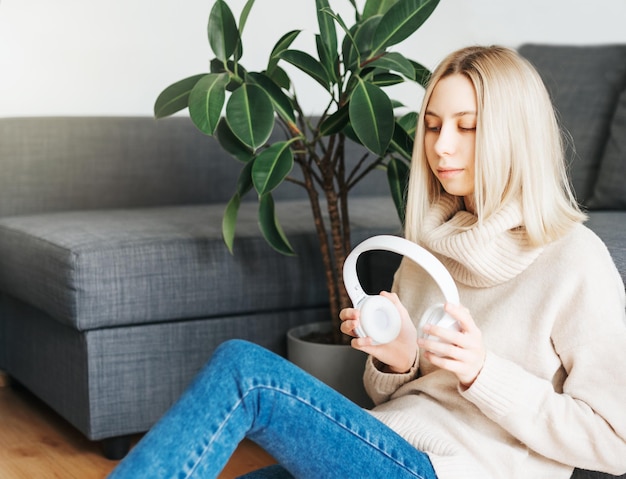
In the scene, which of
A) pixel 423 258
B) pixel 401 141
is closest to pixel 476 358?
pixel 423 258

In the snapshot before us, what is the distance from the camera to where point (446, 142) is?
3.98ft

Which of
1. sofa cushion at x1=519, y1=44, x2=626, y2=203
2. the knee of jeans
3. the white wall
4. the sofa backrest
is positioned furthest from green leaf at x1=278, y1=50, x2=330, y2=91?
the white wall

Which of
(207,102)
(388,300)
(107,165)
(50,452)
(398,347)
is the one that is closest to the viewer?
(388,300)

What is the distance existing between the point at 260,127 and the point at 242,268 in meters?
0.46

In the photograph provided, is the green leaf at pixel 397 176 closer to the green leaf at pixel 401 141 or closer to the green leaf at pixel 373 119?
the green leaf at pixel 401 141

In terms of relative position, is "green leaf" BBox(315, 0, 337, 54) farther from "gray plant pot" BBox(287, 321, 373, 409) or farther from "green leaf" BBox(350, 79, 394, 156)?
"gray plant pot" BBox(287, 321, 373, 409)

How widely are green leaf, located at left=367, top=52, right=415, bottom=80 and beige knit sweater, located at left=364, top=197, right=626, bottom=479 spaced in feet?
1.10

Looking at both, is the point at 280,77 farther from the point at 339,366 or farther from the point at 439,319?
the point at 439,319

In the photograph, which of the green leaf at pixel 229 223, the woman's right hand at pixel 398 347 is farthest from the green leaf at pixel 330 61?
the woman's right hand at pixel 398 347

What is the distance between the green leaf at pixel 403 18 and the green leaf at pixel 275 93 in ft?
0.70

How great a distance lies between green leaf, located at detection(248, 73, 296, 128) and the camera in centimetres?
164

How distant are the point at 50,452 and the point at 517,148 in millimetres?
1244

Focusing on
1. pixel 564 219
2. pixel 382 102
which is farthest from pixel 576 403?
pixel 382 102

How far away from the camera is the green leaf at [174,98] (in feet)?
5.45
